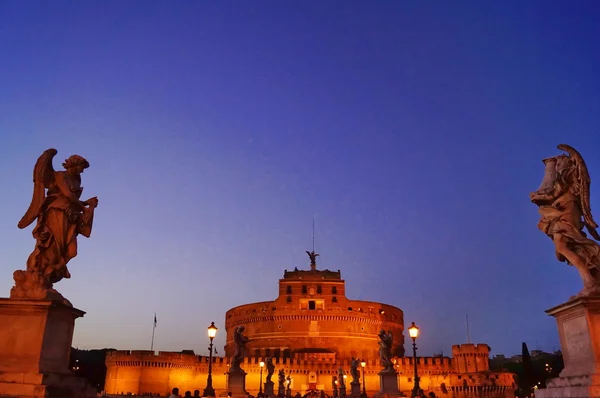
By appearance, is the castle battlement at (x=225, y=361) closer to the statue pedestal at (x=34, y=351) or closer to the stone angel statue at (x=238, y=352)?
the stone angel statue at (x=238, y=352)

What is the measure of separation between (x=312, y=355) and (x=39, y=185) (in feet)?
253

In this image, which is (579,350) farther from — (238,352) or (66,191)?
(238,352)

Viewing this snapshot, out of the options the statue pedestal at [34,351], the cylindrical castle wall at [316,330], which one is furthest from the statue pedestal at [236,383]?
the cylindrical castle wall at [316,330]

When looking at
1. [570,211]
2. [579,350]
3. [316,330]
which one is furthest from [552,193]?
[316,330]

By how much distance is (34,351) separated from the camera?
706 cm

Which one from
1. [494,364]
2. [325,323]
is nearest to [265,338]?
[325,323]

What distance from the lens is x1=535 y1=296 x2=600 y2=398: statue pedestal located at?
21.8 ft

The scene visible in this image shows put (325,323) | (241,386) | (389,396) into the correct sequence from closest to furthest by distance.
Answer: (389,396), (241,386), (325,323)

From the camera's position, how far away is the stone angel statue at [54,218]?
7871mm

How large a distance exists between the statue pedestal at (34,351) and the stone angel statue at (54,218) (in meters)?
0.45

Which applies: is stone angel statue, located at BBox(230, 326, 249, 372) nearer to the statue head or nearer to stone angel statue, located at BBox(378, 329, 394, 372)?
stone angel statue, located at BBox(378, 329, 394, 372)

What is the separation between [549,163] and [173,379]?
7822 centimetres

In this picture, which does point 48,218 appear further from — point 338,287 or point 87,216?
point 338,287

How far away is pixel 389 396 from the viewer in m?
18.1
